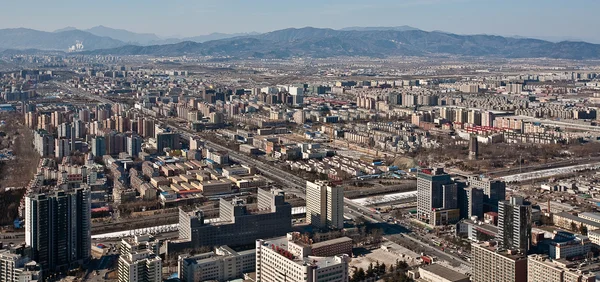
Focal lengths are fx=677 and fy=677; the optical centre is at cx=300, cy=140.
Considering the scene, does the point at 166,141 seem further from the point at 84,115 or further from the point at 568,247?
the point at 568,247

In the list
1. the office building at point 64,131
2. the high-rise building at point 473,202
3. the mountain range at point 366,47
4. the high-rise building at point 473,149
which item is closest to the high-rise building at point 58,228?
the high-rise building at point 473,202

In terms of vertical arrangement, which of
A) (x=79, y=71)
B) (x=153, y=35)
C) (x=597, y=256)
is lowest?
(x=597, y=256)

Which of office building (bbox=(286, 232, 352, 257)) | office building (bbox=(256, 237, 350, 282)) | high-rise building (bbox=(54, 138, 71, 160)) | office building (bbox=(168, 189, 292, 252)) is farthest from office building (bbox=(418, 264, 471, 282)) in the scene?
high-rise building (bbox=(54, 138, 71, 160))

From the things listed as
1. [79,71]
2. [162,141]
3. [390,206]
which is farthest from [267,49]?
[390,206]

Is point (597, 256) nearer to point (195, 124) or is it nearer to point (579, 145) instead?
point (579, 145)

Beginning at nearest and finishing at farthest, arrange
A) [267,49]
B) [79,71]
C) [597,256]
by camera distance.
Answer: [597,256]
[79,71]
[267,49]
